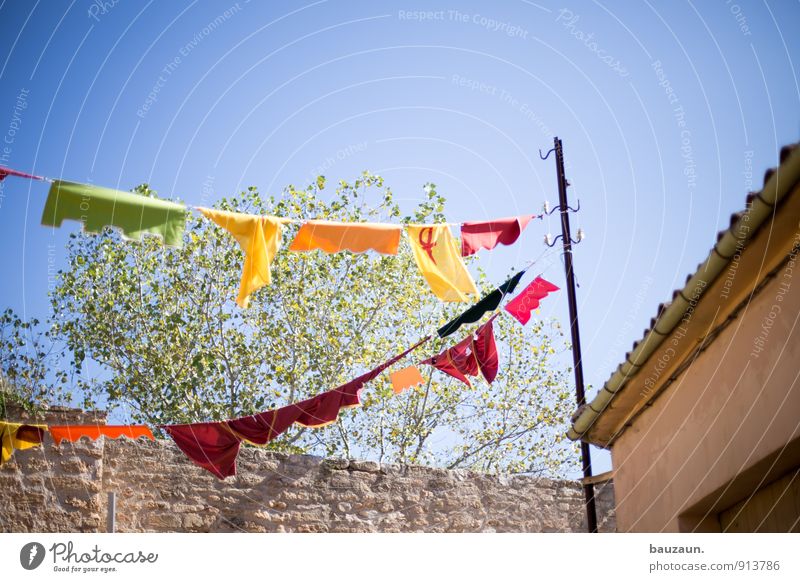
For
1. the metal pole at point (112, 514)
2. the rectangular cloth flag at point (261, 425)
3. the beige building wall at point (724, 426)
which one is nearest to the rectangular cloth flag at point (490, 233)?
the rectangular cloth flag at point (261, 425)

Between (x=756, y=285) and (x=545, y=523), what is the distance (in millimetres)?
4886

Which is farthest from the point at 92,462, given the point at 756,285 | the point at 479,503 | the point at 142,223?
the point at 756,285

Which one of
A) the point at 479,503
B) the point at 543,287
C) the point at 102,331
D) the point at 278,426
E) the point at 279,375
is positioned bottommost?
the point at 479,503

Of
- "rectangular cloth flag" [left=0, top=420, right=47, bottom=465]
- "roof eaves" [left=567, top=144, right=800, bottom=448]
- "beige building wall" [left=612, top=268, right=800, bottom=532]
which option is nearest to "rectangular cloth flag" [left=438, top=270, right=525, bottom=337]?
"roof eaves" [left=567, top=144, right=800, bottom=448]

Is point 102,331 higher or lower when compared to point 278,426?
higher

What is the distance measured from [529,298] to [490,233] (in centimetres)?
99

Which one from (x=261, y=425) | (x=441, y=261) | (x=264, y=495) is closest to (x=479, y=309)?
(x=441, y=261)

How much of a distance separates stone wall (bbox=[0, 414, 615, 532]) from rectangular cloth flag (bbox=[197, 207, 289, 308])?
101 inches

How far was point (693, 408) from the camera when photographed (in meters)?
5.88

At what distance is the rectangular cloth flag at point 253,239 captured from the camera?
632 centimetres

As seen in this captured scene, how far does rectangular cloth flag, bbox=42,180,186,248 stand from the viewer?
229 inches

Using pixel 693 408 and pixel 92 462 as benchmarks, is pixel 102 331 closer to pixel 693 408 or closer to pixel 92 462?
pixel 92 462

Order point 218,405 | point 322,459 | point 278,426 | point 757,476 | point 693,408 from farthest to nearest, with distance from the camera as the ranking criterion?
1. point 218,405
2. point 322,459
3. point 278,426
4. point 693,408
5. point 757,476

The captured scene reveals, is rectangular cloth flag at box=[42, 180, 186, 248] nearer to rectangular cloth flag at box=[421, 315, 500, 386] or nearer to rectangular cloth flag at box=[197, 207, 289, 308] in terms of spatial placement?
rectangular cloth flag at box=[197, 207, 289, 308]
